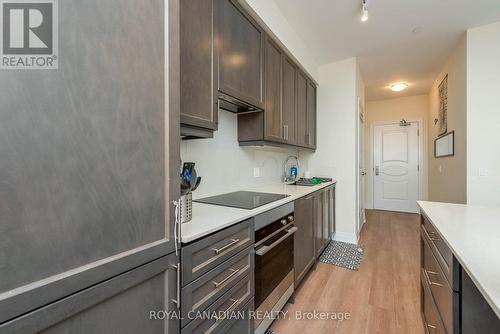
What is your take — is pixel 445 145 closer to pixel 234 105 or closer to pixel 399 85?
pixel 399 85

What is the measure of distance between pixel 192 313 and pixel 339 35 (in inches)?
122

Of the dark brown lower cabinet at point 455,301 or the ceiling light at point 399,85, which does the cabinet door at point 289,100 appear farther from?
the ceiling light at point 399,85

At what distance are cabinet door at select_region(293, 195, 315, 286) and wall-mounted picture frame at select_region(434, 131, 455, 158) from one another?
2.38 m

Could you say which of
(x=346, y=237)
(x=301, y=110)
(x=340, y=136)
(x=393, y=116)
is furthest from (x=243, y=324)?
(x=393, y=116)

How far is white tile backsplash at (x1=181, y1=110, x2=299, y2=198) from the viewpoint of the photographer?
1.71 meters

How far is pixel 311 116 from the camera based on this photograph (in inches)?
127

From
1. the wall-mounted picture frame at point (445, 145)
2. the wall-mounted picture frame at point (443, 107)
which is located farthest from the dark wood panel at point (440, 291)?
the wall-mounted picture frame at point (443, 107)

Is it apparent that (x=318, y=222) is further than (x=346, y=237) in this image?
No

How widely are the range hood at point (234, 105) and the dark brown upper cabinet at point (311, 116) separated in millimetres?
1298

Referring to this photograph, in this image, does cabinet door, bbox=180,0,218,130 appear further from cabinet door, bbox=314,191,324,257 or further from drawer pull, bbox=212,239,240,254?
cabinet door, bbox=314,191,324,257

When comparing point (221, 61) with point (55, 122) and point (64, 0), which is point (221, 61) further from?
point (55, 122)

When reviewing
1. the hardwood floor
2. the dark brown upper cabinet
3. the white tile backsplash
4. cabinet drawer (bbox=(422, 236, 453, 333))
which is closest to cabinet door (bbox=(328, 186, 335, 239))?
the hardwood floor

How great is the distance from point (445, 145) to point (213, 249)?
3993 mm

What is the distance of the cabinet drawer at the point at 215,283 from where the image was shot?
91cm
